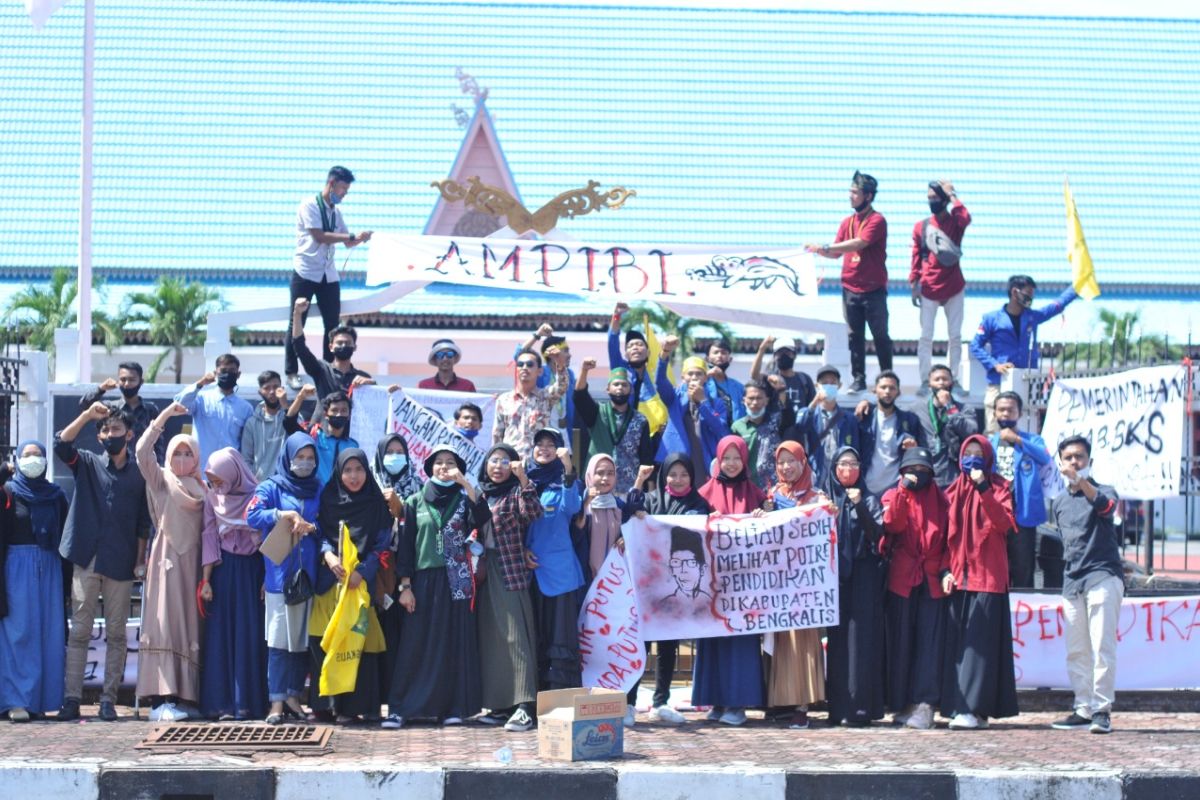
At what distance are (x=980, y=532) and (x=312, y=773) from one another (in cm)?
422

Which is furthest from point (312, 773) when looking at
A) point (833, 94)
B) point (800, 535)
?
point (833, 94)

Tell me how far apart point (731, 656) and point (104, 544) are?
3.83 m

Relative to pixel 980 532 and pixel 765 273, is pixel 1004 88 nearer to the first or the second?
pixel 765 273

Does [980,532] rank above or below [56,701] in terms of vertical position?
above

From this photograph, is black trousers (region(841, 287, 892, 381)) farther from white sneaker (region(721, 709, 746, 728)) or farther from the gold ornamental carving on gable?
white sneaker (region(721, 709, 746, 728))

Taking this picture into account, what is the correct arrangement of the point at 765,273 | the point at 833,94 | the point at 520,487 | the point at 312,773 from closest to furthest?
the point at 312,773 < the point at 520,487 < the point at 765,273 < the point at 833,94

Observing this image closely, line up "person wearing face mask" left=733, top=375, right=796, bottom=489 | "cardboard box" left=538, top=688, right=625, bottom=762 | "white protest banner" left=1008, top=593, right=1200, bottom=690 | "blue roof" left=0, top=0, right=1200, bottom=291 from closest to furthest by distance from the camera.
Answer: "cardboard box" left=538, top=688, right=625, bottom=762 → "white protest banner" left=1008, top=593, right=1200, bottom=690 → "person wearing face mask" left=733, top=375, right=796, bottom=489 → "blue roof" left=0, top=0, right=1200, bottom=291

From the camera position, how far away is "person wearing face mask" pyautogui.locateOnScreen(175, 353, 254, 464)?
11805 mm

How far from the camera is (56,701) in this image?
1020 centimetres

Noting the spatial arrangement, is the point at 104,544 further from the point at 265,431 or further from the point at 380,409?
the point at 380,409

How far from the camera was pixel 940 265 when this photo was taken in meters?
14.0

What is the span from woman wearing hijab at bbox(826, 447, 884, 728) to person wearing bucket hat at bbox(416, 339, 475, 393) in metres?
3.13

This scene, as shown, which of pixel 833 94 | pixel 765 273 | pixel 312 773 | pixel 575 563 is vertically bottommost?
pixel 312 773

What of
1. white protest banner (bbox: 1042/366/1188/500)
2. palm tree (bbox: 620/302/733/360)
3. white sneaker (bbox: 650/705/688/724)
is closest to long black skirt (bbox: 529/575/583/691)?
white sneaker (bbox: 650/705/688/724)
